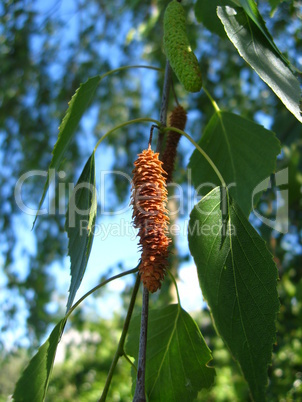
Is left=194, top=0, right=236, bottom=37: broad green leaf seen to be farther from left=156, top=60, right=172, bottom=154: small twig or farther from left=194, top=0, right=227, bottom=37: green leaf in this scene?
left=156, top=60, right=172, bottom=154: small twig

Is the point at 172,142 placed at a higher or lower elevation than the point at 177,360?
higher

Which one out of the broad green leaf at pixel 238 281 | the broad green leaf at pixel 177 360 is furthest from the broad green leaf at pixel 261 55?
the broad green leaf at pixel 177 360

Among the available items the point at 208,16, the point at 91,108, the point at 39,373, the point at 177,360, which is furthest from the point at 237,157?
the point at 91,108

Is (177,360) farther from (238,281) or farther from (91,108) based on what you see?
(91,108)

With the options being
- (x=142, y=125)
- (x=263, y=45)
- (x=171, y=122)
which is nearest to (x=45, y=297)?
(x=142, y=125)

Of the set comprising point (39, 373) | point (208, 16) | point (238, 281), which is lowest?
point (39, 373)

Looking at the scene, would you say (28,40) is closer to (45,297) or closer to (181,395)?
(45,297)
